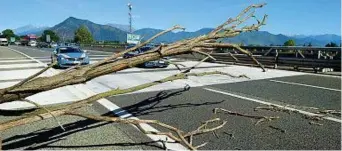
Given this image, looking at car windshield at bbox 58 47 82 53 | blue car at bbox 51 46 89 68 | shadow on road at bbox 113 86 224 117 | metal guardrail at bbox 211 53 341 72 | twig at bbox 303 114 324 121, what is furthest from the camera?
car windshield at bbox 58 47 82 53

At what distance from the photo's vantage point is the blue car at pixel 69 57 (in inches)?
746

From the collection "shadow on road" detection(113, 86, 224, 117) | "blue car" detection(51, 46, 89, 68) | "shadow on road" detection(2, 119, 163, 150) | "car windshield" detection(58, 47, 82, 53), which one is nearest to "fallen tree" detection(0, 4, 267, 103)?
"shadow on road" detection(2, 119, 163, 150)

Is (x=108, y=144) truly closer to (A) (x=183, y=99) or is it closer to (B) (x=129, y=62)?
(B) (x=129, y=62)

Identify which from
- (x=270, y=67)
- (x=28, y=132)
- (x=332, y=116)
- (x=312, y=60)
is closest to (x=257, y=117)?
(x=332, y=116)

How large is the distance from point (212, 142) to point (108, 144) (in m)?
1.50

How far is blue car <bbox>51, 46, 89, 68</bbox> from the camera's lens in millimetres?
18938

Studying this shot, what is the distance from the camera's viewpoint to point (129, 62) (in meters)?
4.05

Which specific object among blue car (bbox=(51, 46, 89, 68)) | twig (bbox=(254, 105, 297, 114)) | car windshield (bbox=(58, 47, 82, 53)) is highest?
car windshield (bbox=(58, 47, 82, 53))

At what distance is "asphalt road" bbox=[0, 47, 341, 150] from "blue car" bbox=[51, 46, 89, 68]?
36.1ft

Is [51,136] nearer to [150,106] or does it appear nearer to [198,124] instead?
[198,124]

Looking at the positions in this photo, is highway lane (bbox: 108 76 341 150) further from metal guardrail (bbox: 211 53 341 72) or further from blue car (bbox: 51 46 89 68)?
blue car (bbox: 51 46 89 68)

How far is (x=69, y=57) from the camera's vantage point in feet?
63.1

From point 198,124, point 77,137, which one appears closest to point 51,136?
point 77,137

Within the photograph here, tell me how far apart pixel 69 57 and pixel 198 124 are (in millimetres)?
14853
